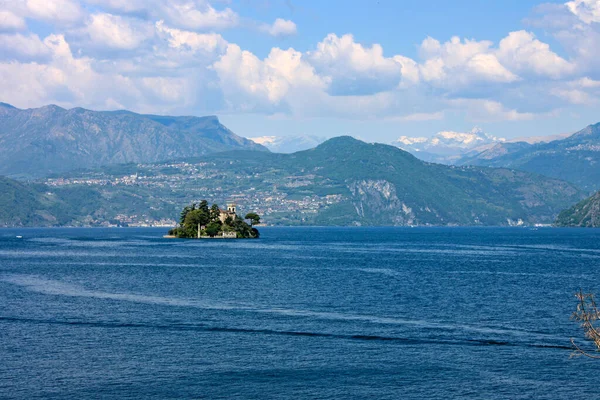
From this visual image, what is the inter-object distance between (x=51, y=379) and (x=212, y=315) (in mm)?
31563

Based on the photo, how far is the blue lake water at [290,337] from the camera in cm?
5672

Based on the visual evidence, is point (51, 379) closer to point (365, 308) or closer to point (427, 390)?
point (427, 390)

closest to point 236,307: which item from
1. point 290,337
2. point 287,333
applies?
point 287,333

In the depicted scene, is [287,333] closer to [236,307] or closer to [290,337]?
[290,337]

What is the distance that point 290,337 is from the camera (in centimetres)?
7425

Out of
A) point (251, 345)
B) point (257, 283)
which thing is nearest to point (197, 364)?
point (251, 345)

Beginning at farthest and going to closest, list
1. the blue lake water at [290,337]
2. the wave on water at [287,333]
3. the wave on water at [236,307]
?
1. the wave on water at [236,307]
2. the wave on water at [287,333]
3. the blue lake water at [290,337]

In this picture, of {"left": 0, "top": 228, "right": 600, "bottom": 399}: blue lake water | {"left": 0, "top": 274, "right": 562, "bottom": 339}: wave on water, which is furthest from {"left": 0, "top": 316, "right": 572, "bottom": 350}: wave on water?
{"left": 0, "top": 274, "right": 562, "bottom": 339}: wave on water

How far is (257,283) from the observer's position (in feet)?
410

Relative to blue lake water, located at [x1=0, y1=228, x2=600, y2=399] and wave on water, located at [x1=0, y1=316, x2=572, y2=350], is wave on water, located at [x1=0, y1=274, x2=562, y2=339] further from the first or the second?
wave on water, located at [x1=0, y1=316, x2=572, y2=350]

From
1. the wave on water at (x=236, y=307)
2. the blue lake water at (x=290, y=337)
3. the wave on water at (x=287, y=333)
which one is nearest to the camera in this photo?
the blue lake water at (x=290, y=337)

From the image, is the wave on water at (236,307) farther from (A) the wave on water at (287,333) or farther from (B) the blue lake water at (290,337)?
(A) the wave on water at (287,333)

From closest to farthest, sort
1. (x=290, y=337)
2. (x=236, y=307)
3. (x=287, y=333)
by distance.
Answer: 1. (x=290, y=337)
2. (x=287, y=333)
3. (x=236, y=307)

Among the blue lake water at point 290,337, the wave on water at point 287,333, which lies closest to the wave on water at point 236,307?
the blue lake water at point 290,337
